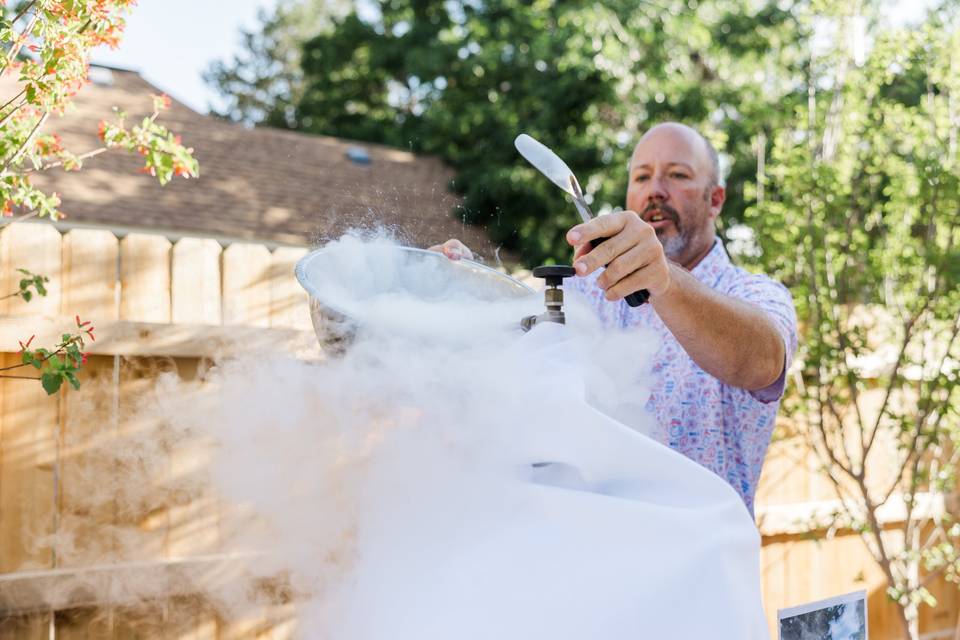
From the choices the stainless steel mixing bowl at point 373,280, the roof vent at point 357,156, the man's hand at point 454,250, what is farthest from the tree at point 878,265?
the roof vent at point 357,156

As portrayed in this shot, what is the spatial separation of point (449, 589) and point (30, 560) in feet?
6.56

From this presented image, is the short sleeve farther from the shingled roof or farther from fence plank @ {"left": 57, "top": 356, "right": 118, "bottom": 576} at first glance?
the shingled roof

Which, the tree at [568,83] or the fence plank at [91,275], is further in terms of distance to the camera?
the tree at [568,83]

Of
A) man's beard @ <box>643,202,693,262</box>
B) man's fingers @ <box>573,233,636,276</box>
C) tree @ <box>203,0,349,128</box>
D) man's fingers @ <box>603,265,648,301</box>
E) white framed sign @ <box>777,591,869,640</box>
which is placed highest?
tree @ <box>203,0,349,128</box>

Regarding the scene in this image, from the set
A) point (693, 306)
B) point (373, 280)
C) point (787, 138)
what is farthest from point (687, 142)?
point (787, 138)

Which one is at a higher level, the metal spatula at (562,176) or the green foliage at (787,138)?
the green foliage at (787,138)

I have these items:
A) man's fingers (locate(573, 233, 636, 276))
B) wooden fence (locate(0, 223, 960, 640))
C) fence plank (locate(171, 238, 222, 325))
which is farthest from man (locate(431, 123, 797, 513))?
fence plank (locate(171, 238, 222, 325))

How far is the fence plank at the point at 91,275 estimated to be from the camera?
279 cm

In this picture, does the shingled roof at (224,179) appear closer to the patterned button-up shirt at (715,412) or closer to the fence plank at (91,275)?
the fence plank at (91,275)

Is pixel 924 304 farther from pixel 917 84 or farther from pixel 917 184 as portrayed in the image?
pixel 917 84

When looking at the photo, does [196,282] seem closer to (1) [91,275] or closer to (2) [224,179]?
→ (1) [91,275]

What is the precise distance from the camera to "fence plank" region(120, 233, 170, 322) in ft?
9.49

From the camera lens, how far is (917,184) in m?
4.02

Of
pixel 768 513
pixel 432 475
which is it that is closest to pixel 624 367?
pixel 432 475
